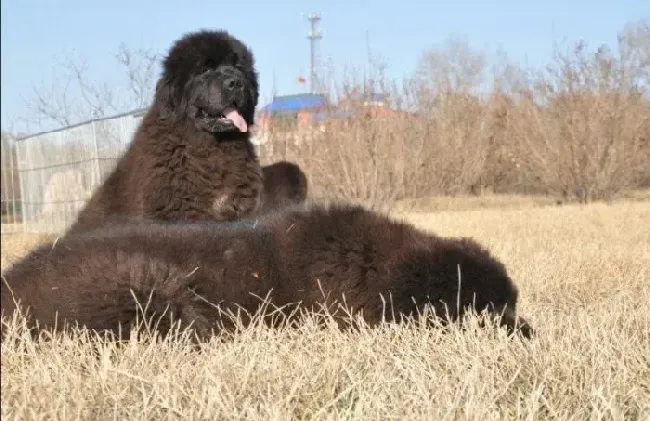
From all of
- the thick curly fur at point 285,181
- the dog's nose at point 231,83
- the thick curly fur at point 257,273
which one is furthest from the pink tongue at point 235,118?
the thick curly fur at point 257,273

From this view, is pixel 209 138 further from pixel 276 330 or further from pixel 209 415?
pixel 209 415

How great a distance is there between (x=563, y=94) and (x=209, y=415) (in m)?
12.3

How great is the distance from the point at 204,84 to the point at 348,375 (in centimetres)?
353

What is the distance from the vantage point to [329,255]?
120 inches

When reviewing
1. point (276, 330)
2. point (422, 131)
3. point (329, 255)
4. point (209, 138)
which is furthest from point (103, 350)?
point (422, 131)

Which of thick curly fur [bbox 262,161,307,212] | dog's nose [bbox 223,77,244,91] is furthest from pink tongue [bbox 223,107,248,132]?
thick curly fur [bbox 262,161,307,212]

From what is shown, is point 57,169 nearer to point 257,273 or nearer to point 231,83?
point 231,83

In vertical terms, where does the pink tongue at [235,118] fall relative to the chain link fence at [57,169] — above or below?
above

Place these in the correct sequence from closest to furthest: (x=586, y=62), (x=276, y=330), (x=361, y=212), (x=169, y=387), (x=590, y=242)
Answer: (x=169, y=387)
(x=276, y=330)
(x=361, y=212)
(x=590, y=242)
(x=586, y=62)

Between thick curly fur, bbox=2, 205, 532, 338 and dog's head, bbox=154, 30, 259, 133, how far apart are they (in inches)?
91.9

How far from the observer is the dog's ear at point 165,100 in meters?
5.41

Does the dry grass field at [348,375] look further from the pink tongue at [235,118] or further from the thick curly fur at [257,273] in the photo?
the pink tongue at [235,118]

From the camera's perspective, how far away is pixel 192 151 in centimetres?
527

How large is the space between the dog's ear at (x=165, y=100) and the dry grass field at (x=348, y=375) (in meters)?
2.92
